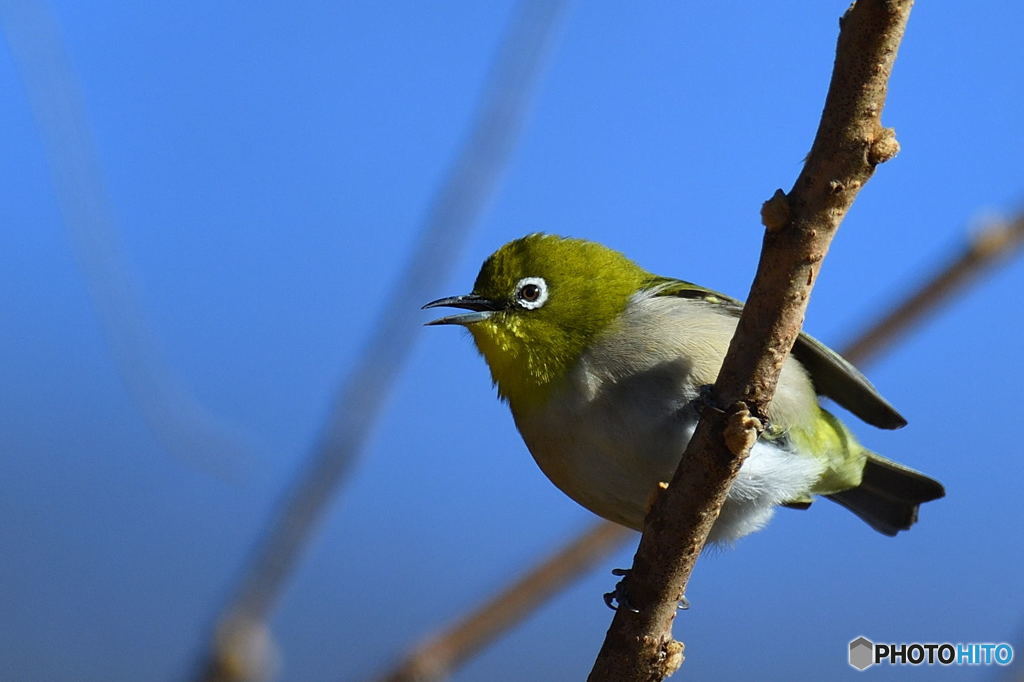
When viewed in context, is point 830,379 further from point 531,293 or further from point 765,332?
point 765,332

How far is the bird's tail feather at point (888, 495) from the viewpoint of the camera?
5203 mm

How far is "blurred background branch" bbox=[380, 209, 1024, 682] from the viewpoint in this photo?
2402 mm

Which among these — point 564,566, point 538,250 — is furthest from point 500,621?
point 538,250

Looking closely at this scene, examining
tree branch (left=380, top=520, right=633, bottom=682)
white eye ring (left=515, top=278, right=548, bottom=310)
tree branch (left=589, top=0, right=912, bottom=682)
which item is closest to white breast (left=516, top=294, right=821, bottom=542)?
white eye ring (left=515, top=278, right=548, bottom=310)

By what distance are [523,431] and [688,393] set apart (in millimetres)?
830

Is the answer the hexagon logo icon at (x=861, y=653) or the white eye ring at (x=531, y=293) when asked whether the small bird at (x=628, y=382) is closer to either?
the white eye ring at (x=531, y=293)

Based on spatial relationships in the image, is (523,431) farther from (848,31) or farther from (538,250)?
(848,31)

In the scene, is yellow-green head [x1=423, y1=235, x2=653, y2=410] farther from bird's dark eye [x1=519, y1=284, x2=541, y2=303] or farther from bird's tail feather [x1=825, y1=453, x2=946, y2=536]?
bird's tail feather [x1=825, y1=453, x2=946, y2=536]

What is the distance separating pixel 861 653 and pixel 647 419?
1988 mm

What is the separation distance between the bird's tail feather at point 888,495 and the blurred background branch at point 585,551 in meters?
2.28

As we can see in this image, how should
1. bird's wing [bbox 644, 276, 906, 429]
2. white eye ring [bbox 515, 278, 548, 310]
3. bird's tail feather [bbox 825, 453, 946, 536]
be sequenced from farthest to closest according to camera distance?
bird's tail feather [bbox 825, 453, 946, 536] < white eye ring [bbox 515, 278, 548, 310] < bird's wing [bbox 644, 276, 906, 429]

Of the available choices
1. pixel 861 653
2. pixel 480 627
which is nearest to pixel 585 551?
pixel 480 627

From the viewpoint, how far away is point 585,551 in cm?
284

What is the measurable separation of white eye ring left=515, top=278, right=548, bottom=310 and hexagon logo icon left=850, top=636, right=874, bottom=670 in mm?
2258
